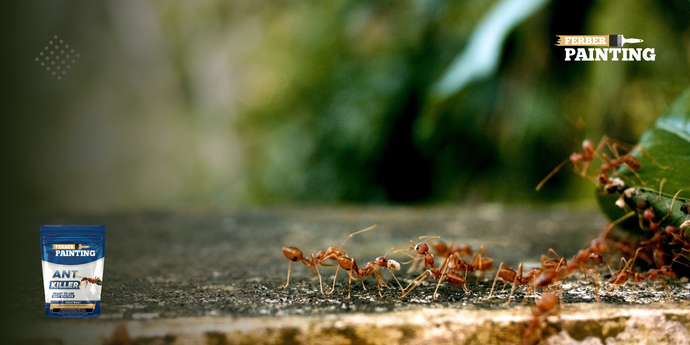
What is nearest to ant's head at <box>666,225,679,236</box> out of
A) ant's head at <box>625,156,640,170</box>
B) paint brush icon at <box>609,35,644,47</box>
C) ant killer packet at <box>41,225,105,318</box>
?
ant's head at <box>625,156,640,170</box>

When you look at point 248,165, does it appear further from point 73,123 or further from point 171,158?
point 73,123

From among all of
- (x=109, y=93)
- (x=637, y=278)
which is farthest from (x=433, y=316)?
(x=109, y=93)

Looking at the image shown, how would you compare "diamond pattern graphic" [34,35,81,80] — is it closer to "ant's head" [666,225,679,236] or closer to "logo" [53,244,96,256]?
"logo" [53,244,96,256]


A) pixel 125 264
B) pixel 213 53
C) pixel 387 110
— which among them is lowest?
pixel 125 264

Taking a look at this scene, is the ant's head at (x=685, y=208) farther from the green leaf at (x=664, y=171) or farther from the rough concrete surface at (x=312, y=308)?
the rough concrete surface at (x=312, y=308)

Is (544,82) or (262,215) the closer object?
(262,215)

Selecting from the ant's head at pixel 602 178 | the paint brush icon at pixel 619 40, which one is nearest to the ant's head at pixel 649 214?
the ant's head at pixel 602 178
